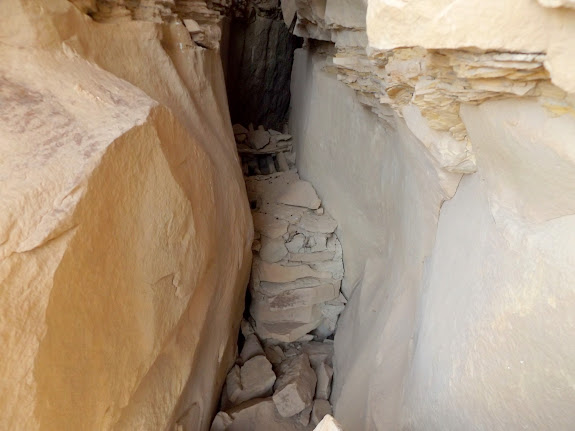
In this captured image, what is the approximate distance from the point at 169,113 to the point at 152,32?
2.48 feet

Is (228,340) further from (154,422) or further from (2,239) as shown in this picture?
(2,239)

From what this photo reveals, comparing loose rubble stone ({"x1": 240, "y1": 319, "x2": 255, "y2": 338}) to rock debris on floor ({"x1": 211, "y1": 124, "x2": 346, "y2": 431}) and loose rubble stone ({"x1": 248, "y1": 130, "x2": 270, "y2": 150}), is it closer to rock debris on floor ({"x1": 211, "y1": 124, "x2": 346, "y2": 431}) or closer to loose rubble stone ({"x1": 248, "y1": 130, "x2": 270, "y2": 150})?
rock debris on floor ({"x1": 211, "y1": 124, "x2": 346, "y2": 431})

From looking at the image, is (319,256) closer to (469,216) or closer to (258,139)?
(258,139)

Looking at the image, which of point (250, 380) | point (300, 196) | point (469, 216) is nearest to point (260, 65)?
point (300, 196)

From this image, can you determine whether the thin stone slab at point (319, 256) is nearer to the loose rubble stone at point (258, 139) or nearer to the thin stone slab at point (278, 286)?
the thin stone slab at point (278, 286)

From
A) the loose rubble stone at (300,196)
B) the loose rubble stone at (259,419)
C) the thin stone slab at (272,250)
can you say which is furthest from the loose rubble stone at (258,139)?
the loose rubble stone at (259,419)

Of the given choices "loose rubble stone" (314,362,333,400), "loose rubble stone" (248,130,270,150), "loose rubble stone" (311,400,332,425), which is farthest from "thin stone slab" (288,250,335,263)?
"loose rubble stone" (248,130,270,150)

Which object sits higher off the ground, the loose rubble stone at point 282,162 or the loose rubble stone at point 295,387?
the loose rubble stone at point 282,162

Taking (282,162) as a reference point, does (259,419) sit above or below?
below

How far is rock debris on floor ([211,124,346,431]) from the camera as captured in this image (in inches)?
123

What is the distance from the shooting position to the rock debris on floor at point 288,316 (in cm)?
312

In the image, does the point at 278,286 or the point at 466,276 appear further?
the point at 278,286

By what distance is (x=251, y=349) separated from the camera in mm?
3611

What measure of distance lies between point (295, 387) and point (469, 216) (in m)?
1.98
